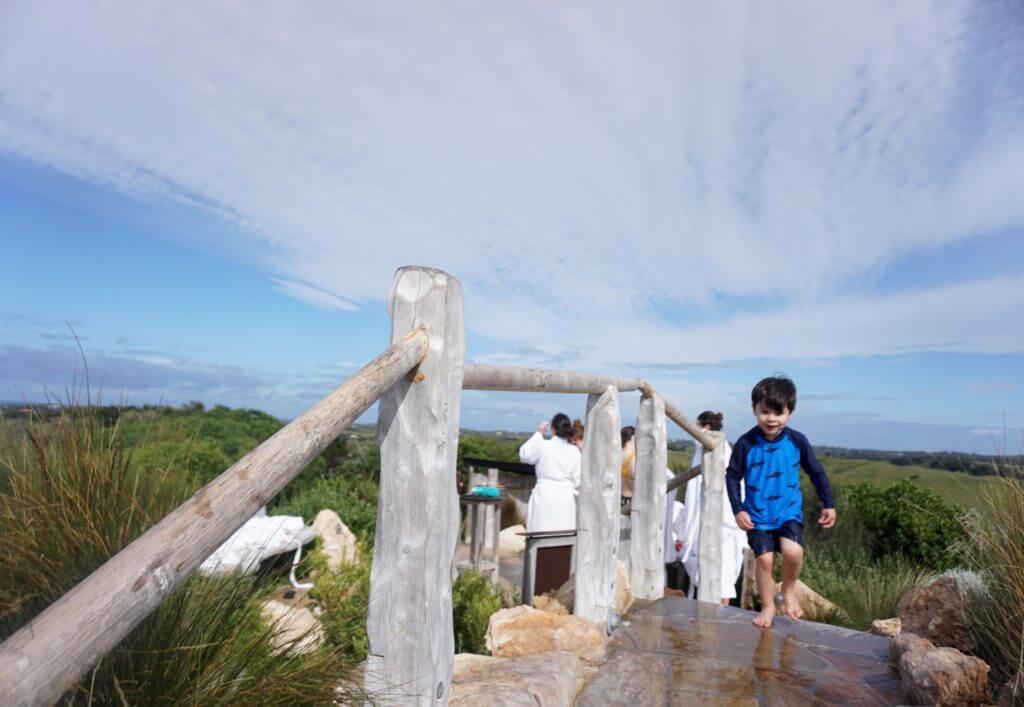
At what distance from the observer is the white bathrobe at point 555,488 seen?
21.9 feet

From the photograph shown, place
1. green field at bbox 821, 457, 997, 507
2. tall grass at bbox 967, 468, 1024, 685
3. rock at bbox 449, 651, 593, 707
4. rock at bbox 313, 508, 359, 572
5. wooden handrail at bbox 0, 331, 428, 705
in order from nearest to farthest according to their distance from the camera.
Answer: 1. wooden handrail at bbox 0, 331, 428, 705
2. rock at bbox 449, 651, 593, 707
3. tall grass at bbox 967, 468, 1024, 685
4. rock at bbox 313, 508, 359, 572
5. green field at bbox 821, 457, 997, 507

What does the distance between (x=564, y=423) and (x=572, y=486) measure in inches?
25.2

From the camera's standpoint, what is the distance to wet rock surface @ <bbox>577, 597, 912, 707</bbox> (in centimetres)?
290

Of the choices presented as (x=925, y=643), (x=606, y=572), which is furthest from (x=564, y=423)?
(x=925, y=643)

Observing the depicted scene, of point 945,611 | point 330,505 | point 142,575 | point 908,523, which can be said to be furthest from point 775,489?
point 330,505

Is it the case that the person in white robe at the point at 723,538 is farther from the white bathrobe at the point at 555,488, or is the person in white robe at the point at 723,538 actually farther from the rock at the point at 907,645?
the rock at the point at 907,645

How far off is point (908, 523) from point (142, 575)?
31.5 ft

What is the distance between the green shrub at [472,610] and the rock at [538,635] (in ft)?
4.91

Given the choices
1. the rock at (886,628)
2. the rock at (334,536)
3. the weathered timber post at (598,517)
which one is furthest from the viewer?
the rock at (334,536)

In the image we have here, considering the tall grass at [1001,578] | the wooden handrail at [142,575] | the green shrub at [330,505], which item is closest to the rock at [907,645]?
the tall grass at [1001,578]

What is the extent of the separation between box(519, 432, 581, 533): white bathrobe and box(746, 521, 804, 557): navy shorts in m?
2.63

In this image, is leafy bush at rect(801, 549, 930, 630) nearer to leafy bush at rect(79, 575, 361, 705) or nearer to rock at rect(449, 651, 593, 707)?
rock at rect(449, 651, 593, 707)

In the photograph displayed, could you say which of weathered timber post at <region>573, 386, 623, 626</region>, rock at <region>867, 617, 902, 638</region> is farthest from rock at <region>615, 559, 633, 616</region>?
rock at <region>867, 617, 902, 638</region>

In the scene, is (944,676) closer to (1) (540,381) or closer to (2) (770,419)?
(2) (770,419)
